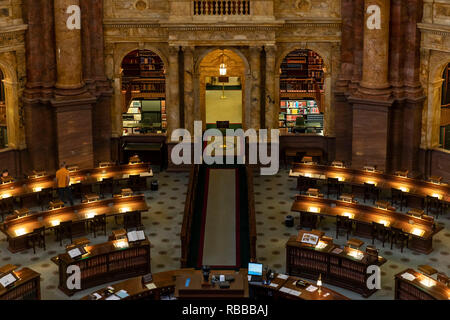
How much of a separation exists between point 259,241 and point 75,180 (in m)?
8.18

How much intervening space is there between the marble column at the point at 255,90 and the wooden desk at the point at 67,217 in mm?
8053

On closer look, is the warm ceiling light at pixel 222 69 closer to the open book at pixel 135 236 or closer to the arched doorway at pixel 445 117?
the arched doorway at pixel 445 117

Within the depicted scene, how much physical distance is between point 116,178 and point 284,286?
39.6 ft

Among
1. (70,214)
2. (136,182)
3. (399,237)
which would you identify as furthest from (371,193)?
(70,214)

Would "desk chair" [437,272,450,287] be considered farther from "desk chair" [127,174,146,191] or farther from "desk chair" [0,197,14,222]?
"desk chair" [0,197,14,222]

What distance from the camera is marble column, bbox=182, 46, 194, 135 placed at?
36.0m

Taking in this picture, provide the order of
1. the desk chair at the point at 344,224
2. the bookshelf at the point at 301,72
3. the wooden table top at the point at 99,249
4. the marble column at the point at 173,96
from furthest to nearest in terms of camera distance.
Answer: the bookshelf at the point at 301,72 < the marble column at the point at 173,96 < the desk chair at the point at 344,224 < the wooden table top at the point at 99,249

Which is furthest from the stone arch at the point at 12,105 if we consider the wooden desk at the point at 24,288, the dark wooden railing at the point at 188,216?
the wooden desk at the point at 24,288

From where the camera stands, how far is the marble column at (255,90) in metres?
35.9

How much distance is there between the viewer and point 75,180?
33.3m

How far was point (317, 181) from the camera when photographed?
35.5 m

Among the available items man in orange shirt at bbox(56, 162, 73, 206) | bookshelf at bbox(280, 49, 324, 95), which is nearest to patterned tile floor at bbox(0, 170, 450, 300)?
man in orange shirt at bbox(56, 162, 73, 206)

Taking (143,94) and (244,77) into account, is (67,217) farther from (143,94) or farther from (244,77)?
(143,94)

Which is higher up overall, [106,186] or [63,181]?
[63,181]
